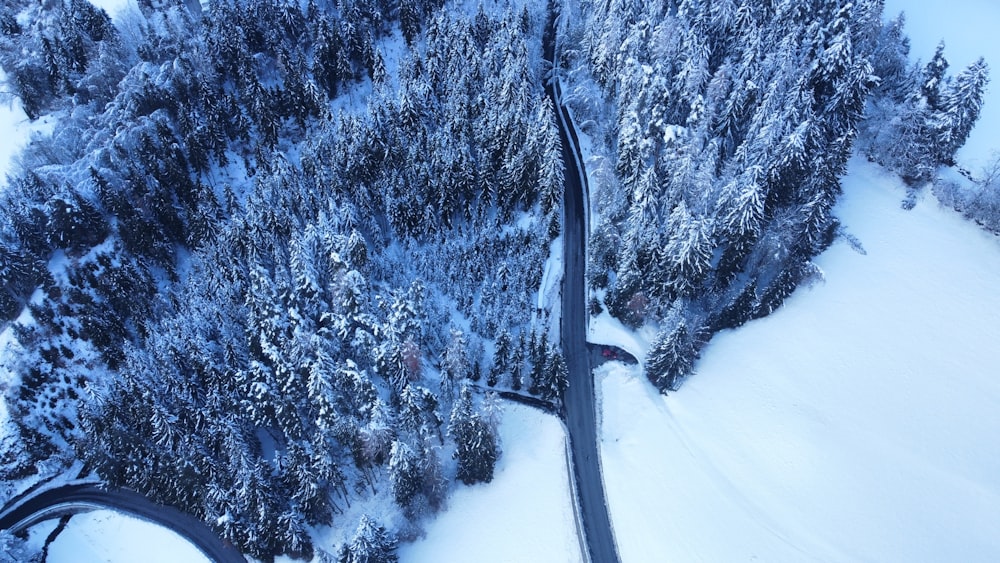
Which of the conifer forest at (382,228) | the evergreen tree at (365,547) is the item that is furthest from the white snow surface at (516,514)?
the evergreen tree at (365,547)

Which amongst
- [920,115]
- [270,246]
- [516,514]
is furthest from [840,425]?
[270,246]

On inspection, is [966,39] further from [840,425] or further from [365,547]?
[365,547]

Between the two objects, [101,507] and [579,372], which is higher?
[579,372]

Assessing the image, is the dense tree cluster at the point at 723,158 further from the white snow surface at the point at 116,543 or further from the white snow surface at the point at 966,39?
the white snow surface at the point at 116,543

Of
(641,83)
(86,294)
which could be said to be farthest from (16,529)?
(641,83)

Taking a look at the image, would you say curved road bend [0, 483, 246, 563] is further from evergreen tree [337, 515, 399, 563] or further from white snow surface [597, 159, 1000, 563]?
white snow surface [597, 159, 1000, 563]

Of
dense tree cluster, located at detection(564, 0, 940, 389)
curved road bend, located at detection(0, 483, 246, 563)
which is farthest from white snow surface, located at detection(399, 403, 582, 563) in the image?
curved road bend, located at detection(0, 483, 246, 563)

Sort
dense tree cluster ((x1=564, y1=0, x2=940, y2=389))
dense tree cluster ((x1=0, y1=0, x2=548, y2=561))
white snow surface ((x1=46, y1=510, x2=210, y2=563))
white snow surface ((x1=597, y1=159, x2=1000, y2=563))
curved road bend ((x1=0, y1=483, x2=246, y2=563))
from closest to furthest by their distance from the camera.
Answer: white snow surface ((x1=597, y1=159, x2=1000, y2=563))
dense tree cluster ((x1=0, y1=0, x2=548, y2=561))
white snow surface ((x1=46, y1=510, x2=210, y2=563))
curved road bend ((x1=0, y1=483, x2=246, y2=563))
dense tree cluster ((x1=564, y1=0, x2=940, y2=389))
